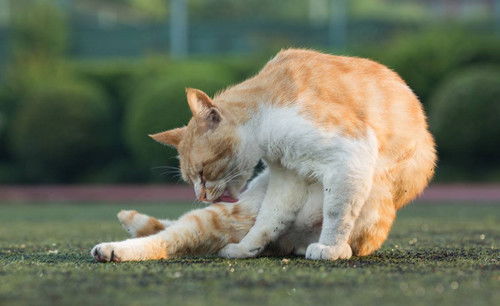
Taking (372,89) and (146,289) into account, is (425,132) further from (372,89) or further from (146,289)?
(146,289)

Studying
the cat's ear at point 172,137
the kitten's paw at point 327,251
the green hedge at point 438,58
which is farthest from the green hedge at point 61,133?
the kitten's paw at point 327,251

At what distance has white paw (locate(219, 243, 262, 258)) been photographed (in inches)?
151

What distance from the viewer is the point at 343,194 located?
11.9ft

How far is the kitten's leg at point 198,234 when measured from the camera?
3.60 metres

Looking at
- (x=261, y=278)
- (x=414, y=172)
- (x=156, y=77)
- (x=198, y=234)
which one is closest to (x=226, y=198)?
(x=198, y=234)

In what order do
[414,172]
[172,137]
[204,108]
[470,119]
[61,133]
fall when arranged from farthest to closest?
[61,133]
[470,119]
[172,137]
[204,108]
[414,172]

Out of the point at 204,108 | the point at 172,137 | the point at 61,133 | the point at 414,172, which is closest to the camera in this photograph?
the point at 414,172

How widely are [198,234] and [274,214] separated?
341 mm

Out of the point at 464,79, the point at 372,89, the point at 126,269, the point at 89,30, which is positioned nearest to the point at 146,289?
the point at 126,269

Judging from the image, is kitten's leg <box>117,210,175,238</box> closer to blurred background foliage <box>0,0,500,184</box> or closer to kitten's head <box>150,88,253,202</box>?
kitten's head <box>150,88,253,202</box>

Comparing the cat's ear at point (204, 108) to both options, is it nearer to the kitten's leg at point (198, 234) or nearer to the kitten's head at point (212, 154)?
the kitten's head at point (212, 154)

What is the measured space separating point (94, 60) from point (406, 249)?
588 inches

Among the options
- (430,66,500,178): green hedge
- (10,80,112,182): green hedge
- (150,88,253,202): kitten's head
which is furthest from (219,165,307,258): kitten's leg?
(10,80,112,182): green hedge

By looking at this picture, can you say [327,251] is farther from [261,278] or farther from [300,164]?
[261,278]
